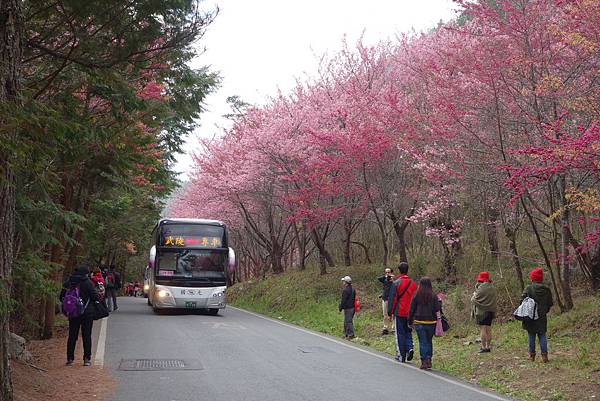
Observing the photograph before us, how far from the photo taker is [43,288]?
9.48 meters

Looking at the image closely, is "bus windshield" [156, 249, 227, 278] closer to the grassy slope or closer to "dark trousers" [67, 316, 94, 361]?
the grassy slope

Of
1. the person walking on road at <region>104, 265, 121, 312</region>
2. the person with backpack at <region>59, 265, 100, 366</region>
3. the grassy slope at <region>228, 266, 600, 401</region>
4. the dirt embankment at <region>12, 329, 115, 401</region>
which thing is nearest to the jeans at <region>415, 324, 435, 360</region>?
the grassy slope at <region>228, 266, 600, 401</region>

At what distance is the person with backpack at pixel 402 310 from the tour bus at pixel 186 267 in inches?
432

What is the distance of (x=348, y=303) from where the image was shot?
1576 cm

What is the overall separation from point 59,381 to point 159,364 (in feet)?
6.12

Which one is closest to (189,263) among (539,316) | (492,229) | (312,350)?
(312,350)

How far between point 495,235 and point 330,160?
6364mm

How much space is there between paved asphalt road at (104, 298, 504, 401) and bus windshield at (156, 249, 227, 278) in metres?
5.33

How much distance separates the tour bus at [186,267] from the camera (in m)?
21.7

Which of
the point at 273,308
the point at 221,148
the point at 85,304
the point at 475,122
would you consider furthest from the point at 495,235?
the point at 221,148

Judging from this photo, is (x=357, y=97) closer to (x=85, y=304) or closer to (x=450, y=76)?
(x=450, y=76)

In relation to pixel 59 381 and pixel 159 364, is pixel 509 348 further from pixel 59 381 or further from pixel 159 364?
pixel 59 381

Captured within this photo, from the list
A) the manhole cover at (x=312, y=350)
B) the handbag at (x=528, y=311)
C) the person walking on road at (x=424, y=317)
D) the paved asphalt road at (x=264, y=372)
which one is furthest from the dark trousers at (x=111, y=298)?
the handbag at (x=528, y=311)

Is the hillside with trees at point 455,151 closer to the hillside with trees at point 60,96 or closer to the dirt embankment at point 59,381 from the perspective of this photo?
the hillside with trees at point 60,96
